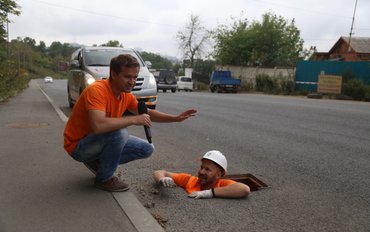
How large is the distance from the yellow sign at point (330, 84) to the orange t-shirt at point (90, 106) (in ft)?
78.7

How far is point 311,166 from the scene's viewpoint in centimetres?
568

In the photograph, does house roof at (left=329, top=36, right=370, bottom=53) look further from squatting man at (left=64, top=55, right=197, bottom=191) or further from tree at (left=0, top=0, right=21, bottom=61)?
squatting man at (left=64, top=55, right=197, bottom=191)

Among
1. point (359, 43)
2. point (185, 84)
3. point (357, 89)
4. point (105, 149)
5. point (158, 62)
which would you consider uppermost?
point (359, 43)

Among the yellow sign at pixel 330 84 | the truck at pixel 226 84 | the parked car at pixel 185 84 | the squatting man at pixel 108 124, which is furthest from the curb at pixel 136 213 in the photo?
the parked car at pixel 185 84

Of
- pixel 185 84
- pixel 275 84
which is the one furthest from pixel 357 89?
pixel 185 84

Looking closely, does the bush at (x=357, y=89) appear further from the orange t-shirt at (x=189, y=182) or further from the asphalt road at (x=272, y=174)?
the orange t-shirt at (x=189, y=182)

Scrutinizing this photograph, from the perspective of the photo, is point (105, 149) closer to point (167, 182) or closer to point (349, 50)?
point (167, 182)

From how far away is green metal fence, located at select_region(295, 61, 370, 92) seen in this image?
86.8 ft

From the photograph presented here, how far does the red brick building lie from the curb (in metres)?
45.6

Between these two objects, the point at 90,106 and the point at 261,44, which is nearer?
the point at 90,106

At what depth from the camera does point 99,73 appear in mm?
10344

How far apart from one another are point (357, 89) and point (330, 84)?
6.75ft

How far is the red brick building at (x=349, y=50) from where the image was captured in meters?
47.9

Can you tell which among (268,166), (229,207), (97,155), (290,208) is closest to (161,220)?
(229,207)
